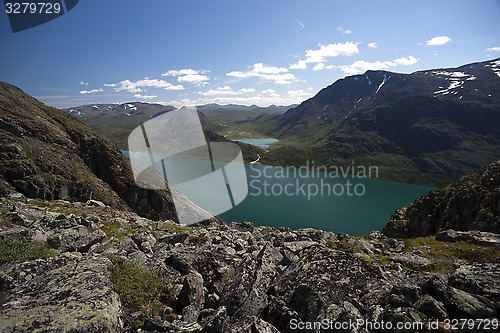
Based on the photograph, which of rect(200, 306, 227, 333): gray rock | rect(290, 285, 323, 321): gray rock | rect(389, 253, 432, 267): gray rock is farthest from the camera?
rect(389, 253, 432, 267): gray rock

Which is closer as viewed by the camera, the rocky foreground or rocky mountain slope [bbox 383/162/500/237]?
the rocky foreground

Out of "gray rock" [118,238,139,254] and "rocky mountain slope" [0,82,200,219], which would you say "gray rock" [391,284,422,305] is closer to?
"gray rock" [118,238,139,254]

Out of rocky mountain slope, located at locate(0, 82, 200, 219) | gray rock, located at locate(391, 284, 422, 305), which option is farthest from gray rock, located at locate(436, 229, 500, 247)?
rocky mountain slope, located at locate(0, 82, 200, 219)

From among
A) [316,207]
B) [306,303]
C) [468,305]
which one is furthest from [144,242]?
[316,207]

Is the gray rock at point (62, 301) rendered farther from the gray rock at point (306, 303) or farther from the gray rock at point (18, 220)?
the gray rock at point (18, 220)

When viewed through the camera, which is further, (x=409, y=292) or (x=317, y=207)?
(x=317, y=207)

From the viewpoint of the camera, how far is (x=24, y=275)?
9164 millimetres

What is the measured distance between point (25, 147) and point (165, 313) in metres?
62.0

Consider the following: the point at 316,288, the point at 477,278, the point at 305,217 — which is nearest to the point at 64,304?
the point at 316,288

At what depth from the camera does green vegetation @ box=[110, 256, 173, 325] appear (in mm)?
9477

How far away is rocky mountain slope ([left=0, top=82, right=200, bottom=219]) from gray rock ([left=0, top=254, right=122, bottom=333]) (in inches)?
1700

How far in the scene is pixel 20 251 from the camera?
36.7 feet

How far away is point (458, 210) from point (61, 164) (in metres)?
71.9

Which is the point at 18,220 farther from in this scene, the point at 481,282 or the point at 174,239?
the point at 481,282
